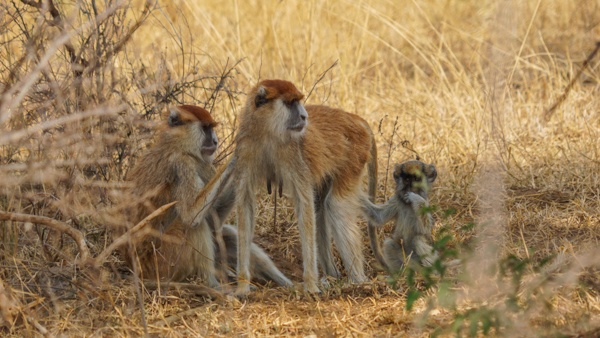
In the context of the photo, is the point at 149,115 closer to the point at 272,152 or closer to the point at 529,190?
the point at 272,152

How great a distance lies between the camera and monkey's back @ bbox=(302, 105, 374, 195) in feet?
16.0

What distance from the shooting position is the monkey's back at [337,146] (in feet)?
16.0

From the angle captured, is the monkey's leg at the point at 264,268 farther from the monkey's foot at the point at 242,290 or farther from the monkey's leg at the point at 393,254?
the monkey's leg at the point at 393,254

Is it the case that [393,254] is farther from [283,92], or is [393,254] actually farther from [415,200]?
[283,92]

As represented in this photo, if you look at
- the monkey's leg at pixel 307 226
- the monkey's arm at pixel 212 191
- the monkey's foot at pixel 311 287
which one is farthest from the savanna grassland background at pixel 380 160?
the monkey's arm at pixel 212 191

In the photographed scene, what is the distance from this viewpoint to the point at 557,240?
5289 mm

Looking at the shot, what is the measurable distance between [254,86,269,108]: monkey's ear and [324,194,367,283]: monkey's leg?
76 centimetres

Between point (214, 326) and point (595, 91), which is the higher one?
point (595, 91)

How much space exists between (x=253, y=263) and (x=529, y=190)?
2.10 metres

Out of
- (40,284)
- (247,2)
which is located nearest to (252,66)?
(247,2)

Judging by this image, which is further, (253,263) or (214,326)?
(253,263)

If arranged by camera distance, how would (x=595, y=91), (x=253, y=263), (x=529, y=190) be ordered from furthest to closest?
(x=595, y=91) < (x=529, y=190) < (x=253, y=263)

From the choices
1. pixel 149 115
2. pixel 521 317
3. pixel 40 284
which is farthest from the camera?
pixel 149 115

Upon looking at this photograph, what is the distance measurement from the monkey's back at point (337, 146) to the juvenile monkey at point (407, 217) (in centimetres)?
22
